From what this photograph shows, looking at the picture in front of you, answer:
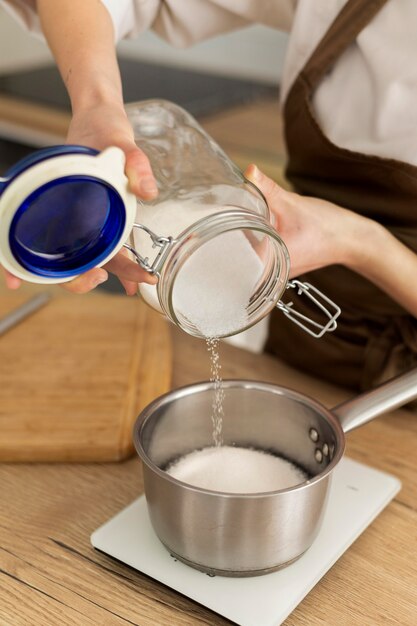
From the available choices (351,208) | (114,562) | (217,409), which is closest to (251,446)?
(217,409)

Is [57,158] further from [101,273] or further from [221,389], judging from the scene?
[221,389]

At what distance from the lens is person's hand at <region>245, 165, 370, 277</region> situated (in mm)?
721

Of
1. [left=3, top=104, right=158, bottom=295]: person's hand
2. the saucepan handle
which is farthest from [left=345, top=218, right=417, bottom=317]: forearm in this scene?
[left=3, top=104, right=158, bottom=295]: person's hand

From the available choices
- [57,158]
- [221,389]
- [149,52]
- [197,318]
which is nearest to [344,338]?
[221,389]

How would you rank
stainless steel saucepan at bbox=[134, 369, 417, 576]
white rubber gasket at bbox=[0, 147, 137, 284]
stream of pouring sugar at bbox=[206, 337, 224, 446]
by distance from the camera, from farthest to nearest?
stream of pouring sugar at bbox=[206, 337, 224, 446] → stainless steel saucepan at bbox=[134, 369, 417, 576] → white rubber gasket at bbox=[0, 147, 137, 284]

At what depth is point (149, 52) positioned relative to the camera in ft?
7.51

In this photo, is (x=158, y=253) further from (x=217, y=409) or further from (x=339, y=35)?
(x=339, y=35)

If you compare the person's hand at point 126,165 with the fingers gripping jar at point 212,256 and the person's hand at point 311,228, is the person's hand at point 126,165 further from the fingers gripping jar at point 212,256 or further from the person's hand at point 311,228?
the person's hand at point 311,228

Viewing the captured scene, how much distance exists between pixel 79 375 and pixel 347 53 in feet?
1.50

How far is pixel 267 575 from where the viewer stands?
0.63 m

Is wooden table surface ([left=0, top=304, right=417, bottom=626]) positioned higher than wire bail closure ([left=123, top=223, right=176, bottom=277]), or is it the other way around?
wire bail closure ([left=123, top=223, right=176, bottom=277])

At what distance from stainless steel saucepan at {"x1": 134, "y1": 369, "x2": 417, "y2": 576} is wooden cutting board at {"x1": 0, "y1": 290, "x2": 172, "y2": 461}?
107mm

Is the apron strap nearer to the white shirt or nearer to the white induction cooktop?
the white shirt

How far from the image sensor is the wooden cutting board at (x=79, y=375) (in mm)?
785
